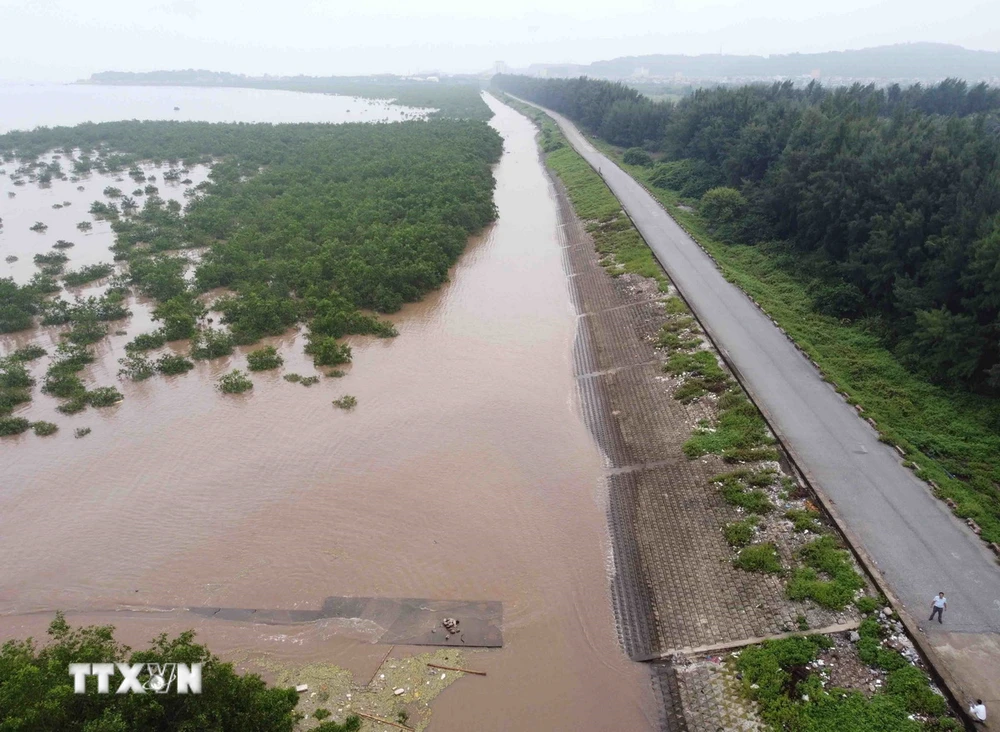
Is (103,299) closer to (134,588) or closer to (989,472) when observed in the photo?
(134,588)

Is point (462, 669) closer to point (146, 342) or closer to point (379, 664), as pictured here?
point (379, 664)

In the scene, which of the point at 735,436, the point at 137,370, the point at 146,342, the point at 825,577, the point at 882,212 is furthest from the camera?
the point at 882,212

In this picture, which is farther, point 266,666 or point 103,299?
point 103,299

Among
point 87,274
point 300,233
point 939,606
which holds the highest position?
point 300,233

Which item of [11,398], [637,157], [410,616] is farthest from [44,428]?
[637,157]

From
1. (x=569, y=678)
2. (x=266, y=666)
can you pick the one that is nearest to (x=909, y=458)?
(x=569, y=678)

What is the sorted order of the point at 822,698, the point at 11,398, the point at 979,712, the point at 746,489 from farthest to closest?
the point at 11,398 < the point at 746,489 < the point at 822,698 < the point at 979,712

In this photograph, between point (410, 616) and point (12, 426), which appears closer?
point (410, 616)
